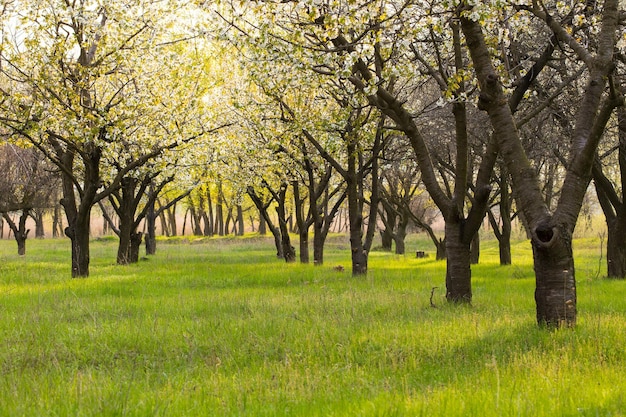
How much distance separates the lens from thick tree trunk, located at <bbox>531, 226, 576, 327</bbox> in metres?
8.31

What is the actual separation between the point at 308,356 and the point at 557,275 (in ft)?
12.5

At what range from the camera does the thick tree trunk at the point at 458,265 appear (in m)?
11.4

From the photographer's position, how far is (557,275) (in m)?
8.39

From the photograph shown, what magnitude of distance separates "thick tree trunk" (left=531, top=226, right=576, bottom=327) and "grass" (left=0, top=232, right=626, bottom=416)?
0.33m

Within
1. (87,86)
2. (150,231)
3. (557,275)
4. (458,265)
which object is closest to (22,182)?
(150,231)

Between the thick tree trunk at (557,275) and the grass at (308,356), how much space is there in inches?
12.9

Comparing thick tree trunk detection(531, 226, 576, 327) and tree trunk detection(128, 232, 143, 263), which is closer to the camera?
thick tree trunk detection(531, 226, 576, 327)

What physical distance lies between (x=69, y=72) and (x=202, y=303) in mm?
9370

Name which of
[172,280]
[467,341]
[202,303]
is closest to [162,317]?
[202,303]

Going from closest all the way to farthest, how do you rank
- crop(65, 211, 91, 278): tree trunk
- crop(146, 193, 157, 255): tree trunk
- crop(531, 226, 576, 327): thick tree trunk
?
1. crop(531, 226, 576, 327): thick tree trunk
2. crop(65, 211, 91, 278): tree trunk
3. crop(146, 193, 157, 255): tree trunk

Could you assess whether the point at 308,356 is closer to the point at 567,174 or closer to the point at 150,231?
the point at 567,174

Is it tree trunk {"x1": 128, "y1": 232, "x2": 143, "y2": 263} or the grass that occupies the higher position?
tree trunk {"x1": 128, "y1": 232, "x2": 143, "y2": 263}

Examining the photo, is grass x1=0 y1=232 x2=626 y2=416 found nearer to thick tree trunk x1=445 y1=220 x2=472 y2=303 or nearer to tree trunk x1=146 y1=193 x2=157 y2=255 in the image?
thick tree trunk x1=445 y1=220 x2=472 y2=303

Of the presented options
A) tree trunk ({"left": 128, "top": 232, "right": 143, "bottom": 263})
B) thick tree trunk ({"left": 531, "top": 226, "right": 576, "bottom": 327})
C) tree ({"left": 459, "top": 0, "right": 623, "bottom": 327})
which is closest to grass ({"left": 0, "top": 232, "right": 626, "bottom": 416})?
thick tree trunk ({"left": 531, "top": 226, "right": 576, "bottom": 327})
